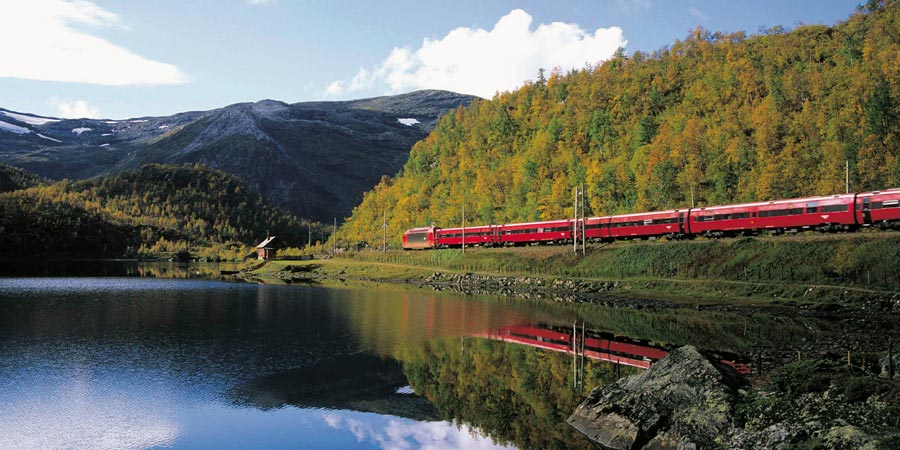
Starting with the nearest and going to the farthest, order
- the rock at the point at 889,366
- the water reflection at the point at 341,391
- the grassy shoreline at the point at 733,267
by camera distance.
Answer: the rock at the point at 889,366 → the water reflection at the point at 341,391 → the grassy shoreline at the point at 733,267

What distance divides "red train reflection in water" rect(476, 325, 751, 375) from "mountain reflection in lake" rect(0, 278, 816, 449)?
1.65 meters

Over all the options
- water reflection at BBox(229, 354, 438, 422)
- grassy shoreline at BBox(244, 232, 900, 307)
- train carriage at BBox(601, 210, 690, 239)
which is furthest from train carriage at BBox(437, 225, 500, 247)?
water reflection at BBox(229, 354, 438, 422)

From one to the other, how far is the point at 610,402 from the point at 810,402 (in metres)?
6.29

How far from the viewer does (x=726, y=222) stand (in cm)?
7425

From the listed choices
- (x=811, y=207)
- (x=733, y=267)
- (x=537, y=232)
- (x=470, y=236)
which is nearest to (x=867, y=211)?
(x=811, y=207)

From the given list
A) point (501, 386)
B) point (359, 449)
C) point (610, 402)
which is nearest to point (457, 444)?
point (359, 449)

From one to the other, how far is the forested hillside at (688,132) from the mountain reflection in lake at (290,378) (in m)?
53.5

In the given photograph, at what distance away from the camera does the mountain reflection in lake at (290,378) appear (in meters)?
23.8

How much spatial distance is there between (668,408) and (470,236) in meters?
90.1

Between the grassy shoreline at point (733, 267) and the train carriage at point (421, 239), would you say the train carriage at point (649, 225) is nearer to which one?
the grassy shoreline at point (733, 267)

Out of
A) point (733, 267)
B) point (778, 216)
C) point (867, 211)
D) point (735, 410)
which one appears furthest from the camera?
point (778, 216)

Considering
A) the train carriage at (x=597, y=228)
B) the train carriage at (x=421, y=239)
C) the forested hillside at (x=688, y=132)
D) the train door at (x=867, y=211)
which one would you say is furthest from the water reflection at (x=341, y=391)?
the train carriage at (x=421, y=239)

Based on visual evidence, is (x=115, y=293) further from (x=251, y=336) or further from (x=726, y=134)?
(x=726, y=134)

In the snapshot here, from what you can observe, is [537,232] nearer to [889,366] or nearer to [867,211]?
[867,211]
